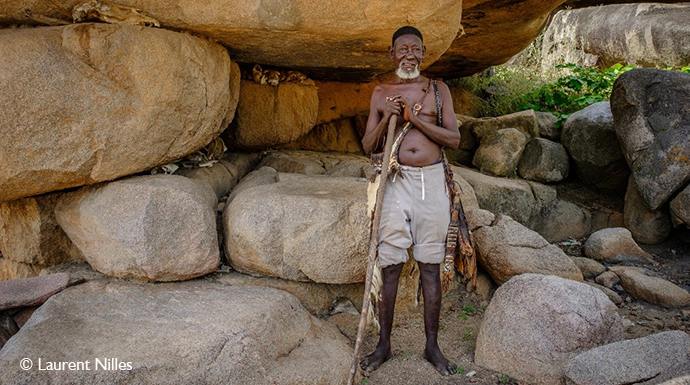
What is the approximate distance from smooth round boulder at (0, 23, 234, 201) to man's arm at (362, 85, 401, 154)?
4.19 ft

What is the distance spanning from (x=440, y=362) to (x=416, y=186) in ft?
3.57

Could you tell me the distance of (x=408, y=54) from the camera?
314 centimetres

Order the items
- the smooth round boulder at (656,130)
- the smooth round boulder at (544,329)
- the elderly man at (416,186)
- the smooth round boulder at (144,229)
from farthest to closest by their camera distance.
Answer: the smooth round boulder at (656,130) → the smooth round boulder at (144,229) → the elderly man at (416,186) → the smooth round boulder at (544,329)

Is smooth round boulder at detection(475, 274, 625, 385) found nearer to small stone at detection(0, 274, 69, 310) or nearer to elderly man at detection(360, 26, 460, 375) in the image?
elderly man at detection(360, 26, 460, 375)

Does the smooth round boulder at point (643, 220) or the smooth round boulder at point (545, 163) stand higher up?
the smooth round boulder at point (545, 163)

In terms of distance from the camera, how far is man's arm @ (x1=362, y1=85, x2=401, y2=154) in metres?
3.14

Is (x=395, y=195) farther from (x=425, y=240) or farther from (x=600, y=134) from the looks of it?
(x=600, y=134)

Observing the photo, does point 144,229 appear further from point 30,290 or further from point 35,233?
point 35,233

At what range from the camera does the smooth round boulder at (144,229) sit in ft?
10.9

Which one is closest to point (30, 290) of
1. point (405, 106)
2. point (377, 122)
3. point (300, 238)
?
point (300, 238)

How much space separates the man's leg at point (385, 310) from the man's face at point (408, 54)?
117 centimetres

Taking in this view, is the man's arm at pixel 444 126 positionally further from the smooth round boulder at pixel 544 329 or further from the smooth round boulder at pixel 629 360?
the smooth round boulder at pixel 629 360

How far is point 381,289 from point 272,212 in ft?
2.96

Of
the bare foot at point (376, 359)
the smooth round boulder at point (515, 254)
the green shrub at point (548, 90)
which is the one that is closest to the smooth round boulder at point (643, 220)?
the green shrub at point (548, 90)
